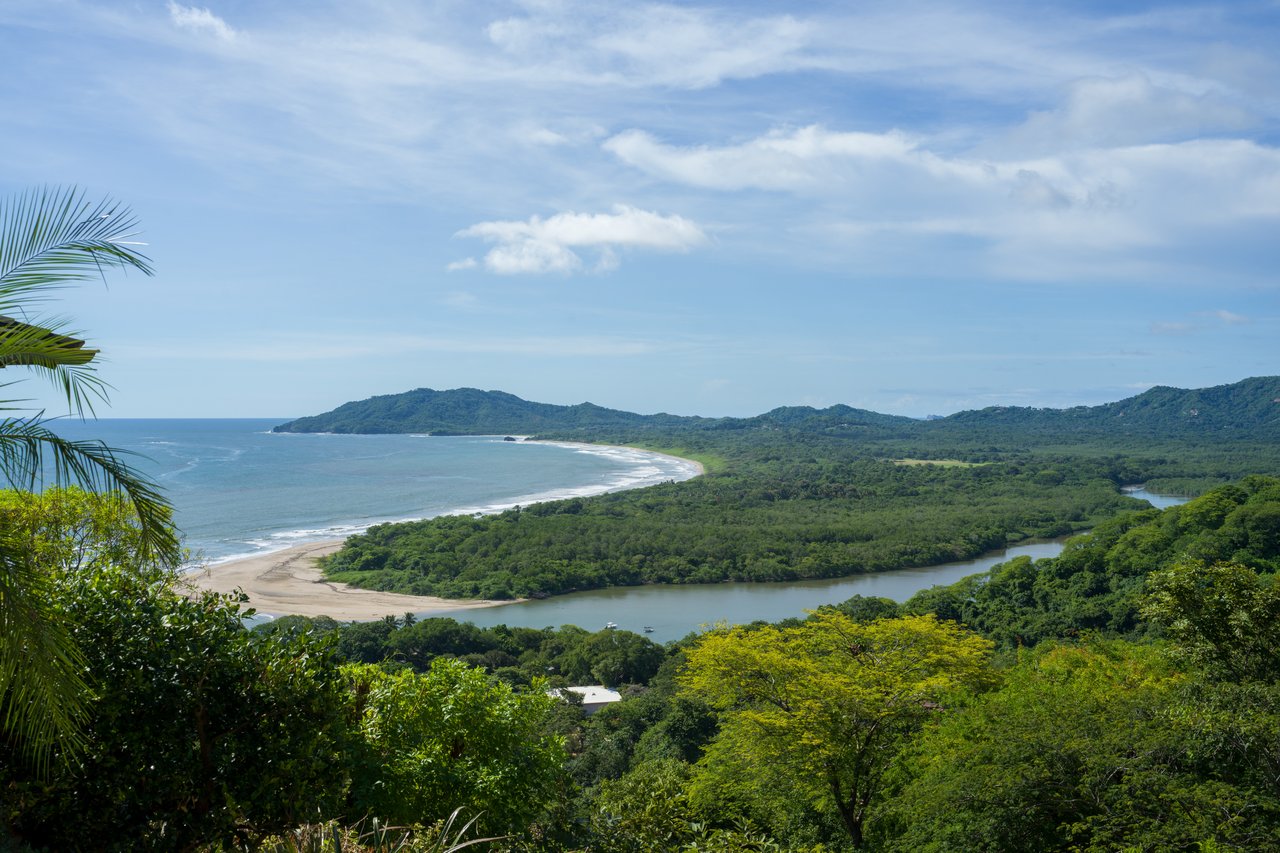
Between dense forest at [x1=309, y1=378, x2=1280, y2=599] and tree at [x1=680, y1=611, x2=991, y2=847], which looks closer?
tree at [x1=680, y1=611, x2=991, y2=847]

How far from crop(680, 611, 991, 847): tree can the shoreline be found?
2420 cm

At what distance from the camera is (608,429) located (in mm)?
176875

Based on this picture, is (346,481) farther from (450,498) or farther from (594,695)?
(594,695)

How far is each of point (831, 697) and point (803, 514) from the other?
177ft

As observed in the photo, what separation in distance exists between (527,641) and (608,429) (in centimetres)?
14601

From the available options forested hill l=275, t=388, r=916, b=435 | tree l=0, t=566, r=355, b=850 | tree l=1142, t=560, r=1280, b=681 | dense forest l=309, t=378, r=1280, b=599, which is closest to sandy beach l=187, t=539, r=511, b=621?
dense forest l=309, t=378, r=1280, b=599

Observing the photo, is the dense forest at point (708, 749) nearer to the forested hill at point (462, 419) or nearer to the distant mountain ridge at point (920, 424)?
the distant mountain ridge at point (920, 424)

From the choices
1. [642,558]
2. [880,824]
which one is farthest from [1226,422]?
[880,824]

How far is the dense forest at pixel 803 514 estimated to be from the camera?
1753 inches

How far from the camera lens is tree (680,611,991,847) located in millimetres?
10688

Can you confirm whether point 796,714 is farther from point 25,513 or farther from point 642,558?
point 642,558

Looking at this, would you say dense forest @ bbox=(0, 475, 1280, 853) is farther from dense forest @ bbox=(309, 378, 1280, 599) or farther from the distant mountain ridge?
the distant mountain ridge

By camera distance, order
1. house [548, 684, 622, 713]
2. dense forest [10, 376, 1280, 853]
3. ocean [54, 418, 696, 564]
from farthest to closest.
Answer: ocean [54, 418, 696, 564], house [548, 684, 622, 713], dense forest [10, 376, 1280, 853]

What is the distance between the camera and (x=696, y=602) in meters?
40.9
